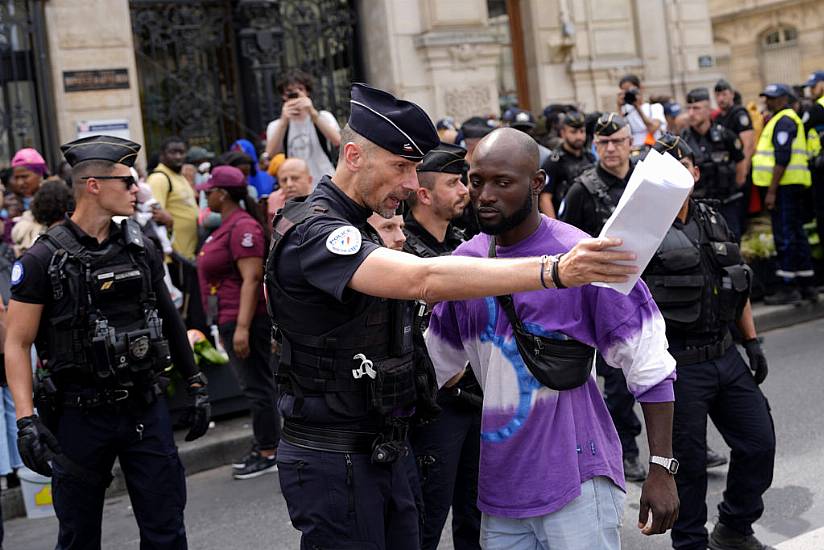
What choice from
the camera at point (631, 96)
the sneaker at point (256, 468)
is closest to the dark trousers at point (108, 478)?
the sneaker at point (256, 468)

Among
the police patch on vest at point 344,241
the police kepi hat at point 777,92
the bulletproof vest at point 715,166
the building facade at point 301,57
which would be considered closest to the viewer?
the police patch on vest at point 344,241

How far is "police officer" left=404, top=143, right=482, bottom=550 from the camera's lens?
4.40 m

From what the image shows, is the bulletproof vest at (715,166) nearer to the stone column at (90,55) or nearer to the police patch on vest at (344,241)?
the stone column at (90,55)

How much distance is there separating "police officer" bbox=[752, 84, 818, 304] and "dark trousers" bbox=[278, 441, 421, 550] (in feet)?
27.0

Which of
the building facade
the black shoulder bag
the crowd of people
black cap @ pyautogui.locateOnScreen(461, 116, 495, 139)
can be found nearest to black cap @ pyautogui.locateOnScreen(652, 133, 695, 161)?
the crowd of people

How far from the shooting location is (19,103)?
37.8 ft

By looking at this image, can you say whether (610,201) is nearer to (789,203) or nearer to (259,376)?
(259,376)

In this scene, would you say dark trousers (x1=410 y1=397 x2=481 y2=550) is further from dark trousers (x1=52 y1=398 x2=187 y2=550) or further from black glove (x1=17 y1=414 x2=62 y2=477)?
black glove (x1=17 y1=414 x2=62 y2=477)

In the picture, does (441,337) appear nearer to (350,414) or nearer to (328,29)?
(350,414)

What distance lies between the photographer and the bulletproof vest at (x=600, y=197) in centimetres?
646

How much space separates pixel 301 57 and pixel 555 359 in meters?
10.8

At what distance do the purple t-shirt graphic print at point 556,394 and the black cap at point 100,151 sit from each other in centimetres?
201

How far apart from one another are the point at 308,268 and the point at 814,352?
23.3ft

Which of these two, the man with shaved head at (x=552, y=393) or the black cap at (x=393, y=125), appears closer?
the black cap at (x=393, y=125)
